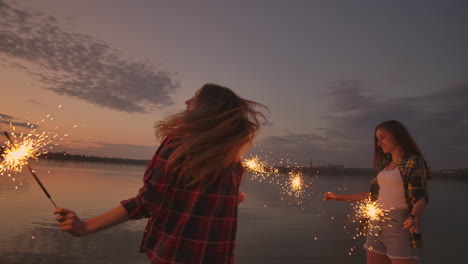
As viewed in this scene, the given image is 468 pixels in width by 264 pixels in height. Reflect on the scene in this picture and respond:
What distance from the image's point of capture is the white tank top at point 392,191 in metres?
3.34

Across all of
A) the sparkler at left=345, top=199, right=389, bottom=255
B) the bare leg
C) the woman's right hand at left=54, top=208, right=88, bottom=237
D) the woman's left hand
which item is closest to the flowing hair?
the woman's right hand at left=54, top=208, right=88, bottom=237

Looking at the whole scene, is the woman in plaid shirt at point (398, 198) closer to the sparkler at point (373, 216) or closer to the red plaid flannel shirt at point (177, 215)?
the sparkler at point (373, 216)

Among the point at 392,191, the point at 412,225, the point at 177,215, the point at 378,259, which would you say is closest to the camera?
the point at 177,215

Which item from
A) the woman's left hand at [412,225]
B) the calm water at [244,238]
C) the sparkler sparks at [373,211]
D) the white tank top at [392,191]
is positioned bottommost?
the calm water at [244,238]

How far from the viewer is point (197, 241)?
1691mm

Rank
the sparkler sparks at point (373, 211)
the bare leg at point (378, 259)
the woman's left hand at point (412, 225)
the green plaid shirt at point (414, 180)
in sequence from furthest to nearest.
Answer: the sparkler sparks at point (373, 211) < the bare leg at point (378, 259) < the green plaid shirt at point (414, 180) < the woman's left hand at point (412, 225)

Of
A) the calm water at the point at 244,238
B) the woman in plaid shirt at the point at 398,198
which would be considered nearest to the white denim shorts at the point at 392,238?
the woman in plaid shirt at the point at 398,198

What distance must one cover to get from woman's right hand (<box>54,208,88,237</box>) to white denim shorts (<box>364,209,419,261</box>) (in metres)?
2.93

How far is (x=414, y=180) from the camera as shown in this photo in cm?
322

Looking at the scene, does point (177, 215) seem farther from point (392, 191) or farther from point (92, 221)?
point (392, 191)

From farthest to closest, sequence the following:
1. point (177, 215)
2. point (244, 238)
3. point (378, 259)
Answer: point (244, 238) → point (378, 259) → point (177, 215)

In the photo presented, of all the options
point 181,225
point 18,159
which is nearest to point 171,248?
point 181,225

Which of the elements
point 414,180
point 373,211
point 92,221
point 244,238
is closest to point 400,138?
point 414,180

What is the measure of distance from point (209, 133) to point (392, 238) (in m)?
2.56
